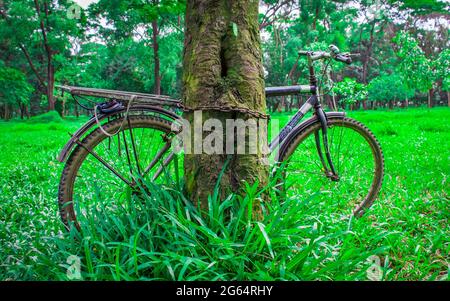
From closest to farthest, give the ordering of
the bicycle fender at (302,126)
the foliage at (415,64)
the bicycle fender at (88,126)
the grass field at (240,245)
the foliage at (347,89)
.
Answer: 1. the grass field at (240,245)
2. the bicycle fender at (88,126)
3. the bicycle fender at (302,126)
4. the foliage at (347,89)
5. the foliage at (415,64)

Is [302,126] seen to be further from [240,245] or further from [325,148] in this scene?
[240,245]

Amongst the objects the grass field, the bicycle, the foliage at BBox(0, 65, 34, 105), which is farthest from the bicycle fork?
the foliage at BBox(0, 65, 34, 105)

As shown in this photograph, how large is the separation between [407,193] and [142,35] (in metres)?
9.07

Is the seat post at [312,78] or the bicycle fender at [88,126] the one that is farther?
the seat post at [312,78]

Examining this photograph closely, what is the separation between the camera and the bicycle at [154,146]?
6.17ft

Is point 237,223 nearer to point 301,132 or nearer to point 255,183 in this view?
point 255,183

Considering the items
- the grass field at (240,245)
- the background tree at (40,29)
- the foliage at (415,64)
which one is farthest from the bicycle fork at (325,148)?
the foliage at (415,64)

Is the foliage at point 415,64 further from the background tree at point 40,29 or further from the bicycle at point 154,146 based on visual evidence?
the background tree at point 40,29

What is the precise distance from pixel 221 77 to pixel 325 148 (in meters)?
0.94

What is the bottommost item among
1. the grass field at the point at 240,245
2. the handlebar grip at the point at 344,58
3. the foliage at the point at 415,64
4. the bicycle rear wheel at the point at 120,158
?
the grass field at the point at 240,245

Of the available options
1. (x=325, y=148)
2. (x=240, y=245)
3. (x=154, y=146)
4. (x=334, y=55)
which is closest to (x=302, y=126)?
(x=325, y=148)

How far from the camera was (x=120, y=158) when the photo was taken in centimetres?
205

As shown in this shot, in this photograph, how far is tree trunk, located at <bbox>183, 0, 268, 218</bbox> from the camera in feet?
5.21
